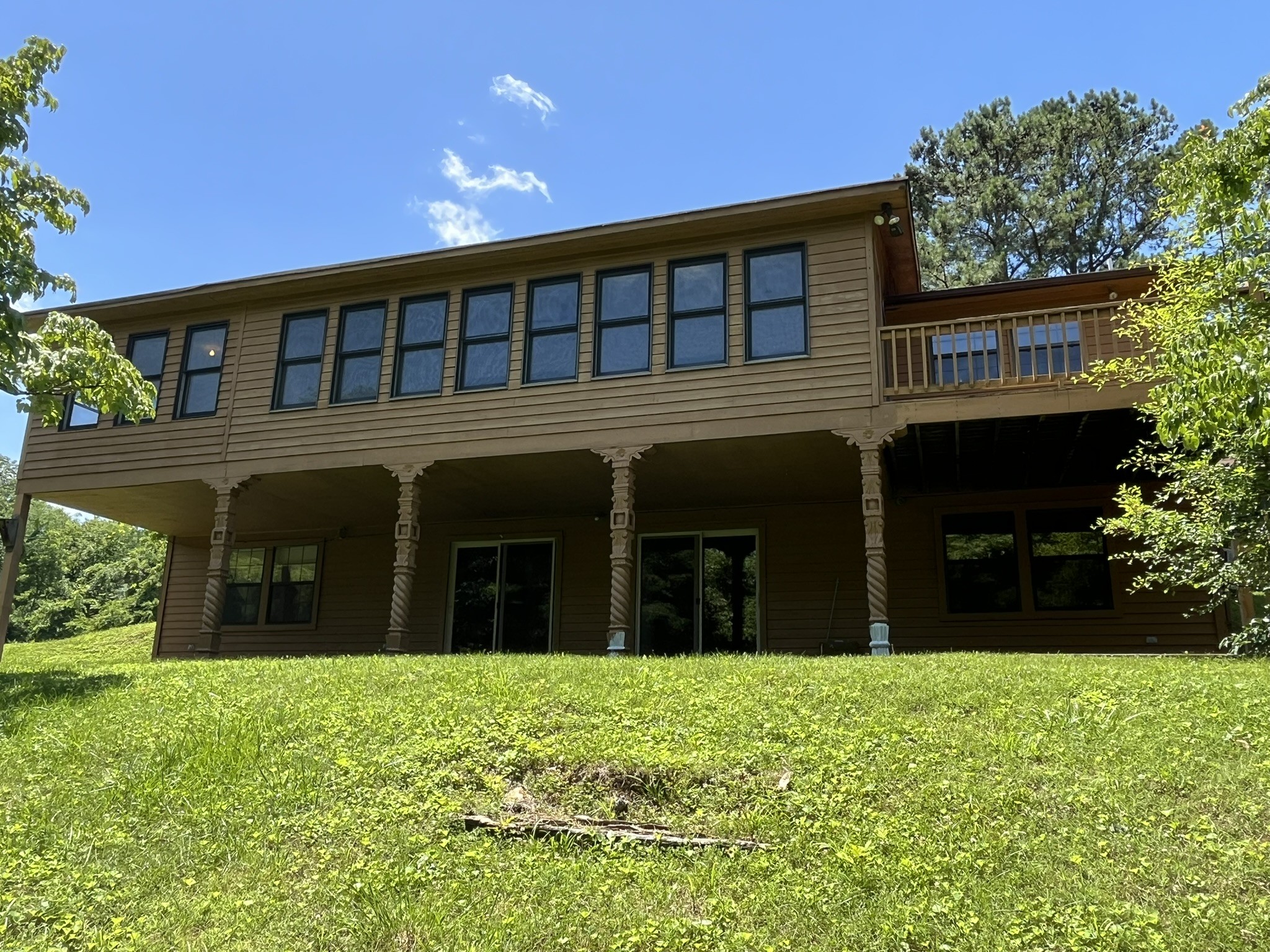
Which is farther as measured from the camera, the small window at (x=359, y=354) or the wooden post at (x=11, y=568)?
the wooden post at (x=11, y=568)

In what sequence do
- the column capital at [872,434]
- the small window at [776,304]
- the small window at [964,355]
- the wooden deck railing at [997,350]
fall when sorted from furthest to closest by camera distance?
the small window at [964,355] → the small window at [776,304] → the column capital at [872,434] → the wooden deck railing at [997,350]

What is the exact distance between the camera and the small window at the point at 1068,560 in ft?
39.4

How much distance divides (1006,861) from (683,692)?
2976mm

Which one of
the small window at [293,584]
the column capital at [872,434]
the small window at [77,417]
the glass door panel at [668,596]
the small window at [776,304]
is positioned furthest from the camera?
the small window at [293,584]

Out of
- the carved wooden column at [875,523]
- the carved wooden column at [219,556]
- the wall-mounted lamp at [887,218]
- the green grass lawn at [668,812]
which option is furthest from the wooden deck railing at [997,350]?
the carved wooden column at [219,556]

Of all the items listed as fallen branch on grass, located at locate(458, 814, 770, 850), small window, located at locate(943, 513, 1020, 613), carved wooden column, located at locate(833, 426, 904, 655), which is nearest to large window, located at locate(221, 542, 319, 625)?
carved wooden column, located at locate(833, 426, 904, 655)

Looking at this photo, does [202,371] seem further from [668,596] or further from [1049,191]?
[1049,191]

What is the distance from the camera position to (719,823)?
15.5 ft

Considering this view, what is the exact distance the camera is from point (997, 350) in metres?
11.7

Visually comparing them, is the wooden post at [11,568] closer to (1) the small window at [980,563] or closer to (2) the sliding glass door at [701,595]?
(2) the sliding glass door at [701,595]

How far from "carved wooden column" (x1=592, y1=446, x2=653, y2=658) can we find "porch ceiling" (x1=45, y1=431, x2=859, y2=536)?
45 cm

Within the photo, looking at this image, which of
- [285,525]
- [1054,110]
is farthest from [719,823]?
[1054,110]

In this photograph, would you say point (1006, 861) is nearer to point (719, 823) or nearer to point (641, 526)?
point (719, 823)

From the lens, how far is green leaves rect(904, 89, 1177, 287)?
26.9 meters
